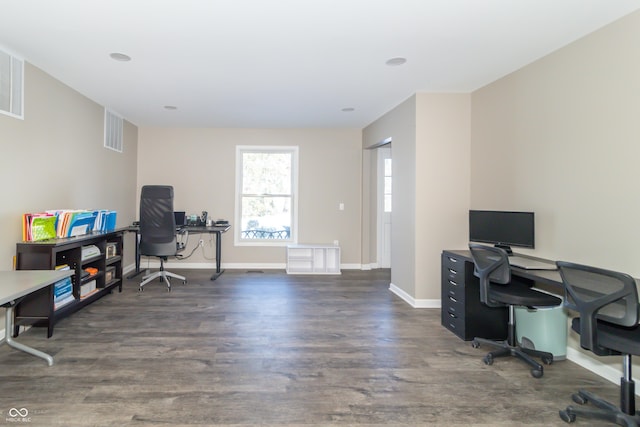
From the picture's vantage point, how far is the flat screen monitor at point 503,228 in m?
2.97

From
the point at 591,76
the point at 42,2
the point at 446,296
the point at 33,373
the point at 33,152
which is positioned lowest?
the point at 33,373

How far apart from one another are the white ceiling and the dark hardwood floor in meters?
2.60

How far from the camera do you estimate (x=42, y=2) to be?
7.34 feet

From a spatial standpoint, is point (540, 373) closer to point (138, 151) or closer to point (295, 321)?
point (295, 321)

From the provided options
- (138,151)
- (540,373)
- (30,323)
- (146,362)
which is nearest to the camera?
(540,373)

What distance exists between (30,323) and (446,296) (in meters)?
3.96

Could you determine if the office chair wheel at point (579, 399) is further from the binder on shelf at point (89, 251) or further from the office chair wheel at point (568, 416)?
the binder on shelf at point (89, 251)

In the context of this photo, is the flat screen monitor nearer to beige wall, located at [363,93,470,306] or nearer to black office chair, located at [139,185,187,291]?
beige wall, located at [363,93,470,306]

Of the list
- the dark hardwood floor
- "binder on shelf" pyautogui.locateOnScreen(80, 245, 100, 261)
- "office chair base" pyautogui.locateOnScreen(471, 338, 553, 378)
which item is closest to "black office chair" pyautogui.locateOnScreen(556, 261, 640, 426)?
the dark hardwood floor

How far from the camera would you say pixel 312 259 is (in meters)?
5.88

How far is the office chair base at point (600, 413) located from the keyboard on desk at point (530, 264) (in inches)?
34.7

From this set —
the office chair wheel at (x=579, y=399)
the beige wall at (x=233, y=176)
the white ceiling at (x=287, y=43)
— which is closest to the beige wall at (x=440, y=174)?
the white ceiling at (x=287, y=43)

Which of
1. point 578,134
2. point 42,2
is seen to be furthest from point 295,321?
point 42,2

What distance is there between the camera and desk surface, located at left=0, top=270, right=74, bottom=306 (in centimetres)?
201
